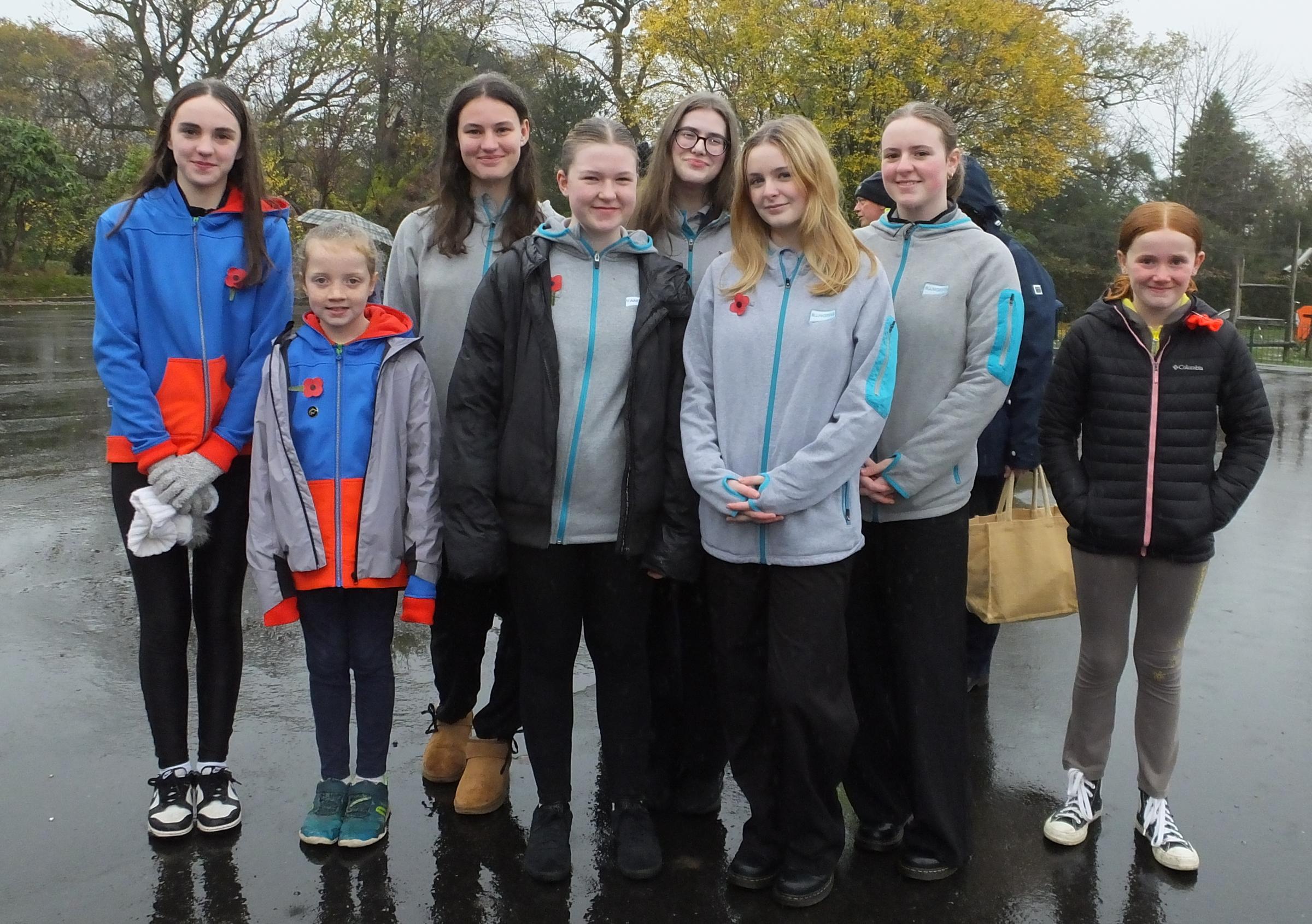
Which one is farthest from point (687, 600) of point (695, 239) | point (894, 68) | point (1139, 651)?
point (894, 68)

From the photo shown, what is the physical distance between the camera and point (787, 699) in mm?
2854

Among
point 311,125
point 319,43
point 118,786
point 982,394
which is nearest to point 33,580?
point 118,786

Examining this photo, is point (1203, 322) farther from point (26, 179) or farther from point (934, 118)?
point (26, 179)

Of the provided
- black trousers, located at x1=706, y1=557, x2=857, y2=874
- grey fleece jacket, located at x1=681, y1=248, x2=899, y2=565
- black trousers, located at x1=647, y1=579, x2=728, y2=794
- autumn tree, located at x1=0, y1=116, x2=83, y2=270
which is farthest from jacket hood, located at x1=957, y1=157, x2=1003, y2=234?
autumn tree, located at x1=0, y1=116, x2=83, y2=270

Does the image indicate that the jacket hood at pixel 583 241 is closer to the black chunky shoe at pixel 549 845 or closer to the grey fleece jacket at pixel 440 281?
the grey fleece jacket at pixel 440 281

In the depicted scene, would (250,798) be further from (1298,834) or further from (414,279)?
(1298,834)

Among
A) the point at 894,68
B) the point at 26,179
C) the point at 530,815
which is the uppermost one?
the point at 894,68

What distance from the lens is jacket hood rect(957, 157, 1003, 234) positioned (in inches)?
149

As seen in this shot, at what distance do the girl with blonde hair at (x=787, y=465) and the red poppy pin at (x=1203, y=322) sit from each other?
98 cm

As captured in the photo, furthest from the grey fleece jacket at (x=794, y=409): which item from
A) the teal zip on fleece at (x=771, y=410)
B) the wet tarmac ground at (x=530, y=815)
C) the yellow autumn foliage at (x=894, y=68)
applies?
the yellow autumn foliage at (x=894, y=68)

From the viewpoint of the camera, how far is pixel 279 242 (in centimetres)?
342

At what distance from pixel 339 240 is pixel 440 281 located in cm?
34

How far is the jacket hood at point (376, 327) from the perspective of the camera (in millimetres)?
3223

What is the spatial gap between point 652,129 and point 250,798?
2609 cm
